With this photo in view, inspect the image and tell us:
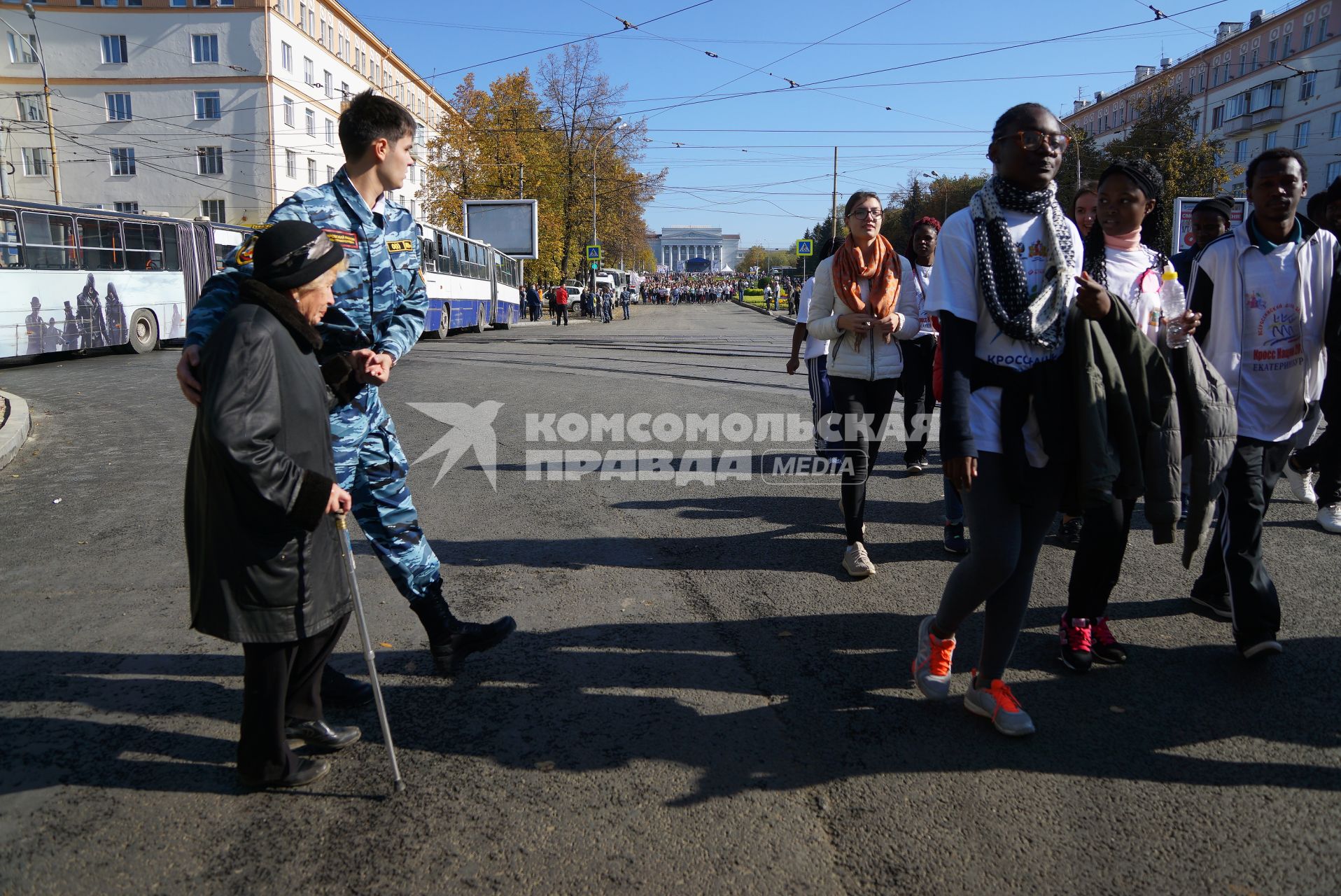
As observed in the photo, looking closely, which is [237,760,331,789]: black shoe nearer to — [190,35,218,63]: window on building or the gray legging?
the gray legging

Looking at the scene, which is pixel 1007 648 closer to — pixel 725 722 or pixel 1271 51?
pixel 725 722

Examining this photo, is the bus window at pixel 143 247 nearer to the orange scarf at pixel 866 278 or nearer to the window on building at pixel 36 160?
the orange scarf at pixel 866 278

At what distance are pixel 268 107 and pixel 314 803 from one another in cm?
5227

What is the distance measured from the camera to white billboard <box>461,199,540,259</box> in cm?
3500

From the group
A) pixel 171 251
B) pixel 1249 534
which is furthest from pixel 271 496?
pixel 171 251

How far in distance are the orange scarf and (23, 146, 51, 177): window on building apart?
5461cm

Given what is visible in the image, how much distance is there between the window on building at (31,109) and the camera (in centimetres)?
4631

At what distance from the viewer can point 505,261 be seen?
37.8 m

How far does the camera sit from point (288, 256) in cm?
256

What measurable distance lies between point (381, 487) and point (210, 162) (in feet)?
172

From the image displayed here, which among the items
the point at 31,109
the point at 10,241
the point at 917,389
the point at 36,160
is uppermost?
the point at 31,109

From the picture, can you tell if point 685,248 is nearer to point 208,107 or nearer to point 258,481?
point 208,107

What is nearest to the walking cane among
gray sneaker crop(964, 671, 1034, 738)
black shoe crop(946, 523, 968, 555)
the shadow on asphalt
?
the shadow on asphalt

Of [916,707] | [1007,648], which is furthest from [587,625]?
[1007,648]
